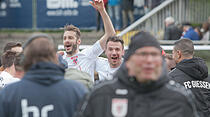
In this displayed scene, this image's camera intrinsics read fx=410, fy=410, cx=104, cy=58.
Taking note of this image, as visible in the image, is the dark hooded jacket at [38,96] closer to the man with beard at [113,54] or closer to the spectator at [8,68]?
the spectator at [8,68]

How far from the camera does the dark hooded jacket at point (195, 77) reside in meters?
5.77

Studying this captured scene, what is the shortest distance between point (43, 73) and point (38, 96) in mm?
187

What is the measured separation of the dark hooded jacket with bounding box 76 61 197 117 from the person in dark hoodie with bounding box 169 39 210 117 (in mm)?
2658

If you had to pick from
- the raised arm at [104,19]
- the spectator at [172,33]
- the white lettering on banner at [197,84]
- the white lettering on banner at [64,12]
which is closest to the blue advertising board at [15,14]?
the white lettering on banner at [64,12]

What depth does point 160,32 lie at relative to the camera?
13.7m

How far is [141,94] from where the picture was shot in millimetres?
3092

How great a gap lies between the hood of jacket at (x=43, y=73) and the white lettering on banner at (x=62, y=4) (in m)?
9.85

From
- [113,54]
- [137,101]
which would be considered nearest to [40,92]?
[137,101]

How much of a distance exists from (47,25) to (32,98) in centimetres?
1092

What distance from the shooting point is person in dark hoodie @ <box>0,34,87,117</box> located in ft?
10.7

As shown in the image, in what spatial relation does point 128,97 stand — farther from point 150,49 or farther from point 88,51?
point 88,51

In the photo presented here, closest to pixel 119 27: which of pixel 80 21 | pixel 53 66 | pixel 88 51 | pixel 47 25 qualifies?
pixel 80 21

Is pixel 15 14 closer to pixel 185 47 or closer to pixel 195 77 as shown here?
pixel 185 47

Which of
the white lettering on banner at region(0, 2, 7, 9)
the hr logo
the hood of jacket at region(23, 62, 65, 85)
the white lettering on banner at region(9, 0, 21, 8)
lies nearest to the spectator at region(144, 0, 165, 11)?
the white lettering on banner at region(9, 0, 21, 8)
